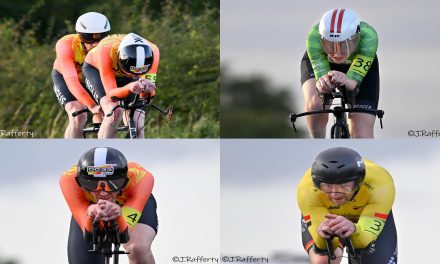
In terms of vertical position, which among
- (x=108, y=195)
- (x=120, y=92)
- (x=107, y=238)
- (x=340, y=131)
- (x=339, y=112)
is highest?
(x=120, y=92)

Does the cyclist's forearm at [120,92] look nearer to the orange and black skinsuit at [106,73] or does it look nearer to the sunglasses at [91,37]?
the orange and black skinsuit at [106,73]

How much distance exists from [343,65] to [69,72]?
207 cm

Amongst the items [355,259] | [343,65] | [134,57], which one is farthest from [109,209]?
[343,65]

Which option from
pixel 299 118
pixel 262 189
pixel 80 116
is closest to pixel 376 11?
pixel 299 118

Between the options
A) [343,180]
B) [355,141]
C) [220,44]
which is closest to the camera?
[343,180]

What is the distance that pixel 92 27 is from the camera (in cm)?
966

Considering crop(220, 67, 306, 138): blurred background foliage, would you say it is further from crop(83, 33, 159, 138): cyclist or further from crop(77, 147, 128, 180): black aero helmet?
crop(77, 147, 128, 180): black aero helmet

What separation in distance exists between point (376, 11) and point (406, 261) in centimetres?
183

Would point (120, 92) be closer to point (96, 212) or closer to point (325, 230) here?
point (96, 212)

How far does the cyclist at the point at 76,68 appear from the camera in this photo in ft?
31.1

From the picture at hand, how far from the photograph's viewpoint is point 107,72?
9.23 metres

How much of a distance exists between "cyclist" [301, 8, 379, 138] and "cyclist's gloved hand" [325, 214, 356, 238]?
48.7 inches

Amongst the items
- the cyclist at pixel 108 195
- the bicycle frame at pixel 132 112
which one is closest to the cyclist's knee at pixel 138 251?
the cyclist at pixel 108 195

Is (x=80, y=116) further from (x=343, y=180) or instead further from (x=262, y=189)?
(x=343, y=180)
